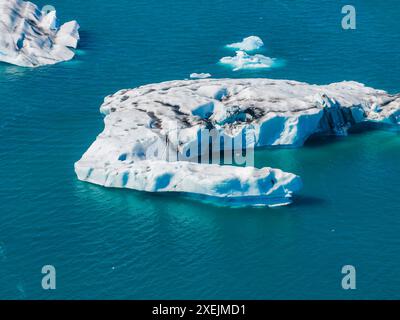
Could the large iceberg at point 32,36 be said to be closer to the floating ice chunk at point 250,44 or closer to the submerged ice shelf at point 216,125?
the submerged ice shelf at point 216,125

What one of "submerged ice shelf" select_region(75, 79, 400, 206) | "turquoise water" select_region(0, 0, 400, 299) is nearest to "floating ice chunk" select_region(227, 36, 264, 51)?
"turquoise water" select_region(0, 0, 400, 299)

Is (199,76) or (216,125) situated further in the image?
(199,76)

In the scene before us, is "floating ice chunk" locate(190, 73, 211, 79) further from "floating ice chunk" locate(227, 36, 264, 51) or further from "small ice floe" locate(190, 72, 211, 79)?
"floating ice chunk" locate(227, 36, 264, 51)

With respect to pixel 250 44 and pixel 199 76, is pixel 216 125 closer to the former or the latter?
pixel 199 76

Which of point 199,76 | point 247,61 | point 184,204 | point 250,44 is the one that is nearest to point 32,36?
point 199,76

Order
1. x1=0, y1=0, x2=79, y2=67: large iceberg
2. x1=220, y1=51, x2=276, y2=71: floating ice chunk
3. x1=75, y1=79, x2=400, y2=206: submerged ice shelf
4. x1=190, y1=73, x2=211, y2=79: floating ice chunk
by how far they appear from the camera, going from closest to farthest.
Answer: x1=75, y1=79, x2=400, y2=206: submerged ice shelf, x1=190, y1=73, x2=211, y2=79: floating ice chunk, x1=0, y1=0, x2=79, y2=67: large iceberg, x1=220, y1=51, x2=276, y2=71: floating ice chunk

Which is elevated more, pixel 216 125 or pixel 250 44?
pixel 250 44

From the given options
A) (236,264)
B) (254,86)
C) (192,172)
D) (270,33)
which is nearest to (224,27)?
(270,33)
